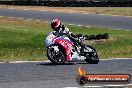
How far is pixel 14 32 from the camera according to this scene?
2939 cm

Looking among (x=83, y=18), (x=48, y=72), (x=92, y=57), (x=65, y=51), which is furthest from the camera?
(x=83, y=18)

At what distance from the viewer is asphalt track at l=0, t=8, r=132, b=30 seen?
36397mm

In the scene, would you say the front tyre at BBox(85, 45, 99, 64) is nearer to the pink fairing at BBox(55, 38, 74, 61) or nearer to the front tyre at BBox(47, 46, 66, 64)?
the pink fairing at BBox(55, 38, 74, 61)

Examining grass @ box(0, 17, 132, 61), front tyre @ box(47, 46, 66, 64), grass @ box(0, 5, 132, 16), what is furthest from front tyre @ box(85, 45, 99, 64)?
grass @ box(0, 5, 132, 16)

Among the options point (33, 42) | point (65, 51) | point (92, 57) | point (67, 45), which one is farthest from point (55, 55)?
point (33, 42)

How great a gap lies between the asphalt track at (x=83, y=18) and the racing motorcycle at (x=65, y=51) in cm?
1751

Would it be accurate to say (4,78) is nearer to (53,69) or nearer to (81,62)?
(53,69)

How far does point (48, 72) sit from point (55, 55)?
193cm

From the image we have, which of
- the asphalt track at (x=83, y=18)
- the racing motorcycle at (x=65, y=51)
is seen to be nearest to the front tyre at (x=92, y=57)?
the racing motorcycle at (x=65, y=51)

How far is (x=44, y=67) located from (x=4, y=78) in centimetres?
262

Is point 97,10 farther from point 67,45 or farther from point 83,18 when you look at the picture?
point 67,45

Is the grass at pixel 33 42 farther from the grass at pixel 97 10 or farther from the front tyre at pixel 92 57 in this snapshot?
the grass at pixel 97 10

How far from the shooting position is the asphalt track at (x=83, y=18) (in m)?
36.4

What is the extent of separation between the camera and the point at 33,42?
2611 cm
